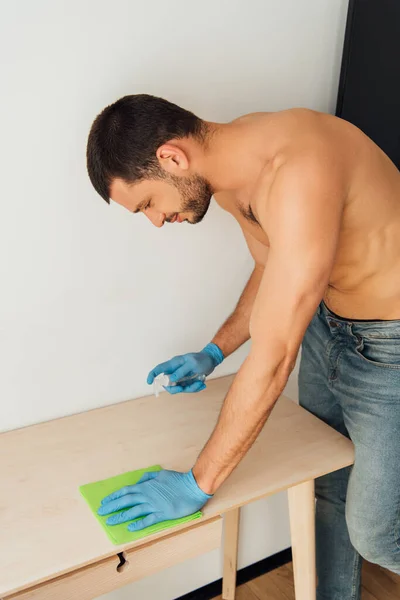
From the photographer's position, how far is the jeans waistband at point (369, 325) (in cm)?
128

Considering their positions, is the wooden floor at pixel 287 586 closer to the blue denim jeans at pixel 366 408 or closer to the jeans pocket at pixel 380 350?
the blue denim jeans at pixel 366 408

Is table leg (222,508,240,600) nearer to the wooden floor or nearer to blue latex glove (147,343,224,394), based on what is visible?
the wooden floor

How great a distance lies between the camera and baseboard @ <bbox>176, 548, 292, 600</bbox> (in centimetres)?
182

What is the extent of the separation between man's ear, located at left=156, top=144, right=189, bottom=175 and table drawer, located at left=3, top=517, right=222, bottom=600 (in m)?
0.67

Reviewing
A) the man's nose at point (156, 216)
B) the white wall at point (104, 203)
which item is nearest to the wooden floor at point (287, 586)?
the white wall at point (104, 203)

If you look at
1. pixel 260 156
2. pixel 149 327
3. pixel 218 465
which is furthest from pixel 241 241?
pixel 218 465

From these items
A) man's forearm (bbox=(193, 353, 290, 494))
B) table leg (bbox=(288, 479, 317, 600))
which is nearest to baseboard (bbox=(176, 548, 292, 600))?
table leg (bbox=(288, 479, 317, 600))

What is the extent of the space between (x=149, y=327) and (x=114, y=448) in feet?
1.05

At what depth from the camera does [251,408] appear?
1119 millimetres

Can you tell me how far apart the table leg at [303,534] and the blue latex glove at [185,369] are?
0.33 metres

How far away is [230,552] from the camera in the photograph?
179 centimetres

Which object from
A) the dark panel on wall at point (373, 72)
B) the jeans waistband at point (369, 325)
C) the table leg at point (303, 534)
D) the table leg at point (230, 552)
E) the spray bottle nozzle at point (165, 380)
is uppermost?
the dark panel on wall at point (373, 72)

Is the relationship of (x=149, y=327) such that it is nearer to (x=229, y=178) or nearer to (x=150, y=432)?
(x=150, y=432)

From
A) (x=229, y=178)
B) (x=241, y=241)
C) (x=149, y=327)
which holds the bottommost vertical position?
(x=149, y=327)
